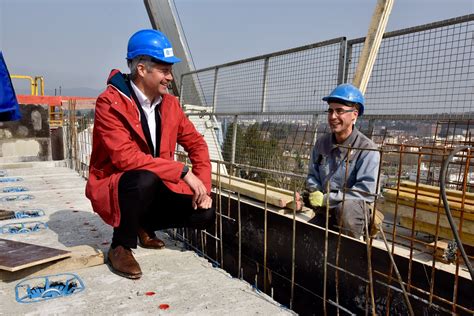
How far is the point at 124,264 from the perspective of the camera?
98.8 inches

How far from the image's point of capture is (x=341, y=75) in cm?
435

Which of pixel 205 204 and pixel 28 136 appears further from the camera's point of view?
pixel 28 136

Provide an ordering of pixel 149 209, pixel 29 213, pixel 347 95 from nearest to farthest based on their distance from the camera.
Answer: pixel 149 209, pixel 347 95, pixel 29 213

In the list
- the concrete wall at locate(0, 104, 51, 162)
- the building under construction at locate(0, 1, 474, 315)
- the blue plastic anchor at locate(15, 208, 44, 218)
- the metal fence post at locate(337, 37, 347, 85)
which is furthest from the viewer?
the concrete wall at locate(0, 104, 51, 162)

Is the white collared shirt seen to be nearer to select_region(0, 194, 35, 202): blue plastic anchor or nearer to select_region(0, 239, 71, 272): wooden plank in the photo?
select_region(0, 239, 71, 272): wooden plank

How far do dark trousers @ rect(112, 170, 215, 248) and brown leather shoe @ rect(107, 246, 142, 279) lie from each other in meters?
0.05

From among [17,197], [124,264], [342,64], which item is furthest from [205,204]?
[17,197]

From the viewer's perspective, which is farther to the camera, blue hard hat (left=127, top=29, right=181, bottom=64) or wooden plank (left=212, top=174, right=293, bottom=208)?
wooden plank (left=212, top=174, right=293, bottom=208)

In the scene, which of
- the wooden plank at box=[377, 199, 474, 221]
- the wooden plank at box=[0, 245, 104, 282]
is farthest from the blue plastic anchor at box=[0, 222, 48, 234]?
the wooden plank at box=[377, 199, 474, 221]

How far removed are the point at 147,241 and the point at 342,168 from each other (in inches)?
65.4

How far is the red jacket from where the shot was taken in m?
2.48

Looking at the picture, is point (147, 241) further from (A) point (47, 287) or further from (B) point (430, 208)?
(B) point (430, 208)

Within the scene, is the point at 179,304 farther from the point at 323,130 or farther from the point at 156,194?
the point at 323,130

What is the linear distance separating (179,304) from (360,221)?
54.6 inches
